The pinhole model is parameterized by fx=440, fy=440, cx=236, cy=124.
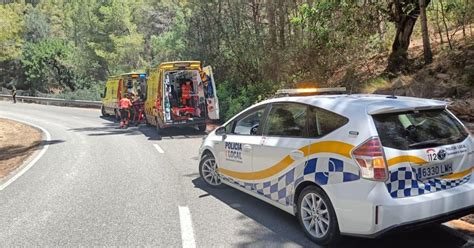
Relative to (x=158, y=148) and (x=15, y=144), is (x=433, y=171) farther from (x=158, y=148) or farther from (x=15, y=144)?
(x=15, y=144)

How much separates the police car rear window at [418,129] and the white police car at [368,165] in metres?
0.01

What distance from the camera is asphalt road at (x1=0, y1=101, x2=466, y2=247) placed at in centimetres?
519

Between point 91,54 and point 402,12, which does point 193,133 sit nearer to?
point 402,12

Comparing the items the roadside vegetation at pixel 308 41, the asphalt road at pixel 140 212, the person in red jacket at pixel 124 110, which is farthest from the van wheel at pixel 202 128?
the asphalt road at pixel 140 212

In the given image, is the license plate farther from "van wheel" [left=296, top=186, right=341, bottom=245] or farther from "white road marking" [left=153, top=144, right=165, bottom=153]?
"white road marking" [left=153, top=144, right=165, bottom=153]

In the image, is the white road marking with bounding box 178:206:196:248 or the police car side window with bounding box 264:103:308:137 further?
the police car side window with bounding box 264:103:308:137

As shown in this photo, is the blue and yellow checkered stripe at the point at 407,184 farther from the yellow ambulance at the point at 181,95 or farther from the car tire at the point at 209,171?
the yellow ambulance at the point at 181,95

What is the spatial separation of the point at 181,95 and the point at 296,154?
40.3 feet

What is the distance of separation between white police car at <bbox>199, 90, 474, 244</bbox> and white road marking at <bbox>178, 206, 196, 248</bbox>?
1.15 m

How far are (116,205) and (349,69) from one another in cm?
1106

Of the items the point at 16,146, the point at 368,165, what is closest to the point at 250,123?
the point at 368,165

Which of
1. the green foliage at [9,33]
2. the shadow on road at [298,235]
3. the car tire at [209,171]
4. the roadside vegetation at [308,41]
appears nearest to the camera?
the shadow on road at [298,235]

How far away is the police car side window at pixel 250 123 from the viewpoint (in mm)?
6250

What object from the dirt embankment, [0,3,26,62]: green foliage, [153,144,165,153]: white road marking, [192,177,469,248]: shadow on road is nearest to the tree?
[153,144,165,153]: white road marking
